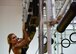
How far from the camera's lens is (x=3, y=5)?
23.1ft

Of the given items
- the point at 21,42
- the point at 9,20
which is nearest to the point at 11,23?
the point at 9,20

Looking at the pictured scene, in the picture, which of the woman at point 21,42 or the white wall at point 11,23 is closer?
the woman at point 21,42

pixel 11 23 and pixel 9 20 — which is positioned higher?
pixel 9 20

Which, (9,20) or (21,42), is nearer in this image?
(21,42)

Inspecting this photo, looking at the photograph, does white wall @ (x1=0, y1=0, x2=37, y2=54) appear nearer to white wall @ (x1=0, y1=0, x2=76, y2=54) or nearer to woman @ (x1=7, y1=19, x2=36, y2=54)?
white wall @ (x1=0, y1=0, x2=76, y2=54)

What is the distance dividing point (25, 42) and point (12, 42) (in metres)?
0.31

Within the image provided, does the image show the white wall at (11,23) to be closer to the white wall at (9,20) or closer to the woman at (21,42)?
the white wall at (9,20)

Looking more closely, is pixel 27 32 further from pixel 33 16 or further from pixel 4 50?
pixel 4 50

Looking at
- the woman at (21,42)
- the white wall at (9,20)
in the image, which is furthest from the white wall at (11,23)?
the woman at (21,42)

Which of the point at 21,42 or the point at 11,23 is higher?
the point at 21,42

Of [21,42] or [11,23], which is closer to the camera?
[21,42]

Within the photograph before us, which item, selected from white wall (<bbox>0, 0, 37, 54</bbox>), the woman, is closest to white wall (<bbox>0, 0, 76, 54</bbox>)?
white wall (<bbox>0, 0, 37, 54</bbox>)

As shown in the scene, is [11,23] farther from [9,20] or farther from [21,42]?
[21,42]

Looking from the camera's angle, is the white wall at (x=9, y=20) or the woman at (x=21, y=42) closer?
the woman at (x=21, y=42)
